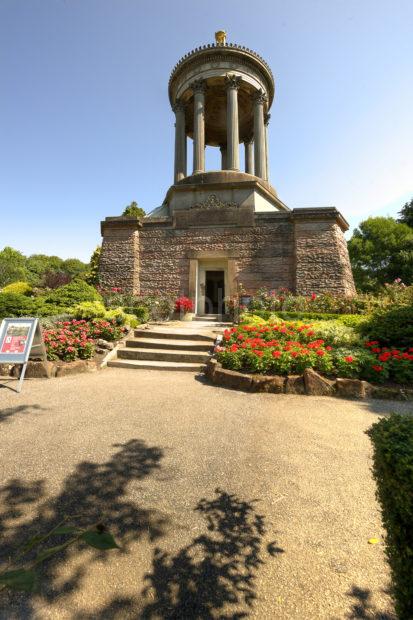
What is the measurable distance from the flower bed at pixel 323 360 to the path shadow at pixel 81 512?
138 inches

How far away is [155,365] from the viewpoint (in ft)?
24.8

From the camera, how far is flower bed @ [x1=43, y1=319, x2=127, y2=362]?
7.47 meters

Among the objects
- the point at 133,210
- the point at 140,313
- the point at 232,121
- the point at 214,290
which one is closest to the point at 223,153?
the point at 232,121

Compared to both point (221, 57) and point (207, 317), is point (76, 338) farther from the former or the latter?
point (221, 57)

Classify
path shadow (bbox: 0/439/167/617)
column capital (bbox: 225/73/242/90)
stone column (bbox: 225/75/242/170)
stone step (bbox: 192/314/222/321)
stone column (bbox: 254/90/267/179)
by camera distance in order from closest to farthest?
path shadow (bbox: 0/439/167/617) < stone step (bbox: 192/314/222/321) < stone column (bbox: 225/75/242/170) < column capital (bbox: 225/73/242/90) < stone column (bbox: 254/90/267/179)

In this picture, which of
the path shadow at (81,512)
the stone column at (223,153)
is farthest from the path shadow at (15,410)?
the stone column at (223,153)

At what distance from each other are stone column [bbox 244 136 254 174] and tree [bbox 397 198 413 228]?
2140cm

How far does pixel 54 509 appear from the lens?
8.05ft

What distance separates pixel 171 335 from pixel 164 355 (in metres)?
1.48

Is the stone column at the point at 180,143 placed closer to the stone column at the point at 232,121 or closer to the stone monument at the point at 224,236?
the stone monument at the point at 224,236

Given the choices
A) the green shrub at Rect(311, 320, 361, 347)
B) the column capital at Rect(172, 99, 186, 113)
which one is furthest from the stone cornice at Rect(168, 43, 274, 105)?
the green shrub at Rect(311, 320, 361, 347)

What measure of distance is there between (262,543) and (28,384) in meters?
5.62

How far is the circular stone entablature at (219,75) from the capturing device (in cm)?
1750

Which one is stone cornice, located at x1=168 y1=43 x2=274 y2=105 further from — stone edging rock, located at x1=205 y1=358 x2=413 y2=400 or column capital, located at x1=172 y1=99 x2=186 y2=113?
stone edging rock, located at x1=205 y1=358 x2=413 y2=400
